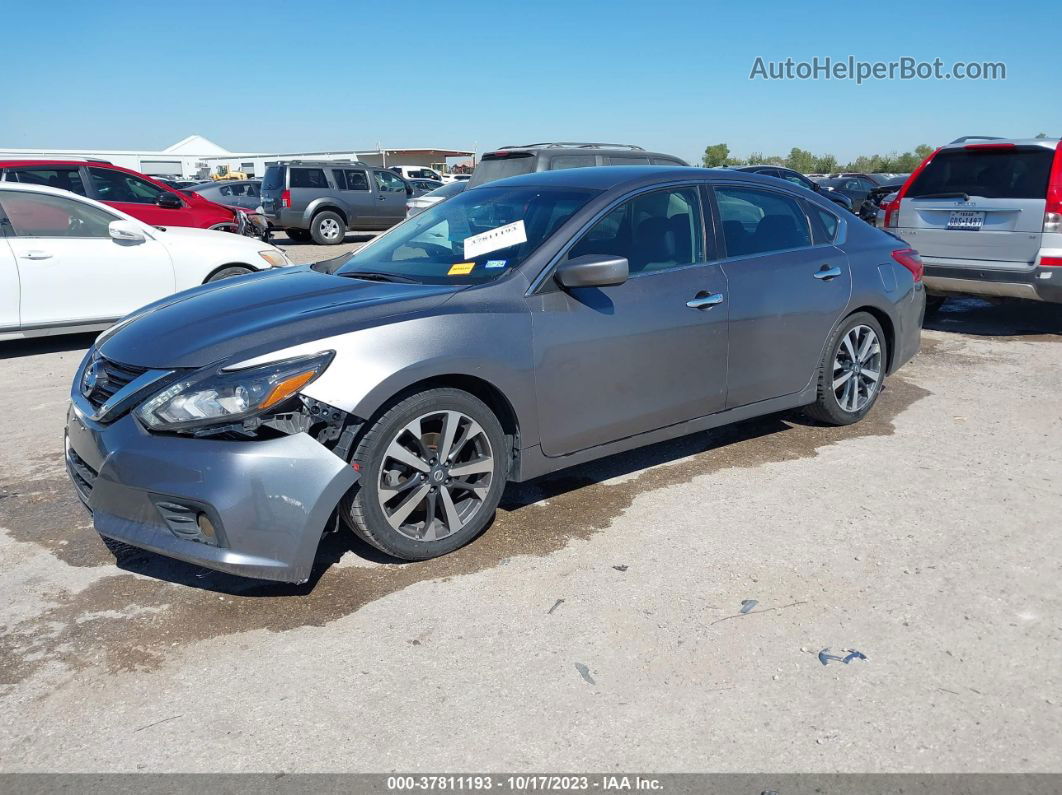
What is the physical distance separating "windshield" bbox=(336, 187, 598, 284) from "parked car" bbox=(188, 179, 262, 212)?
20548 millimetres

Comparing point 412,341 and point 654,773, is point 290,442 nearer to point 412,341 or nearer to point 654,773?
point 412,341

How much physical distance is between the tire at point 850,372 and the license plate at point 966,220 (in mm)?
3242

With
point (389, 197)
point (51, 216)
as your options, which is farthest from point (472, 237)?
point (389, 197)

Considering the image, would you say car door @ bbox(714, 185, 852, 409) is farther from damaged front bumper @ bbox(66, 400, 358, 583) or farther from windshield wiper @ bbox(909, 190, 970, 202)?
windshield wiper @ bbox(909, 190, 970, 202)

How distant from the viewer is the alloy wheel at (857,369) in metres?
5.52

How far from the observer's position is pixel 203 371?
344 centimetres

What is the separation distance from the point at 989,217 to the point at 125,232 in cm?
773

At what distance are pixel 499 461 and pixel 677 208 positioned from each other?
1.72 meters

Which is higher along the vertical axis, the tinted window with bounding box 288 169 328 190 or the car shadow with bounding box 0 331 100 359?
the tinted window with bounding box 288 169 328 190

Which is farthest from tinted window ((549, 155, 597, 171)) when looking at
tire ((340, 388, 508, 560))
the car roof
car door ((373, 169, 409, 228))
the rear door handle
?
car door ((373, 169, 409, 228))

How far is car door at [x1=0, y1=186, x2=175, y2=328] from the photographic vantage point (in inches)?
306

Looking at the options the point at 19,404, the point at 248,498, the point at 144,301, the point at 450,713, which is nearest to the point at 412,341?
the point at 248,498

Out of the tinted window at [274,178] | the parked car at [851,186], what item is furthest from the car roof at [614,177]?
the parked car at [851,186]

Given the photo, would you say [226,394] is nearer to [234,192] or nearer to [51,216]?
[51,216]
